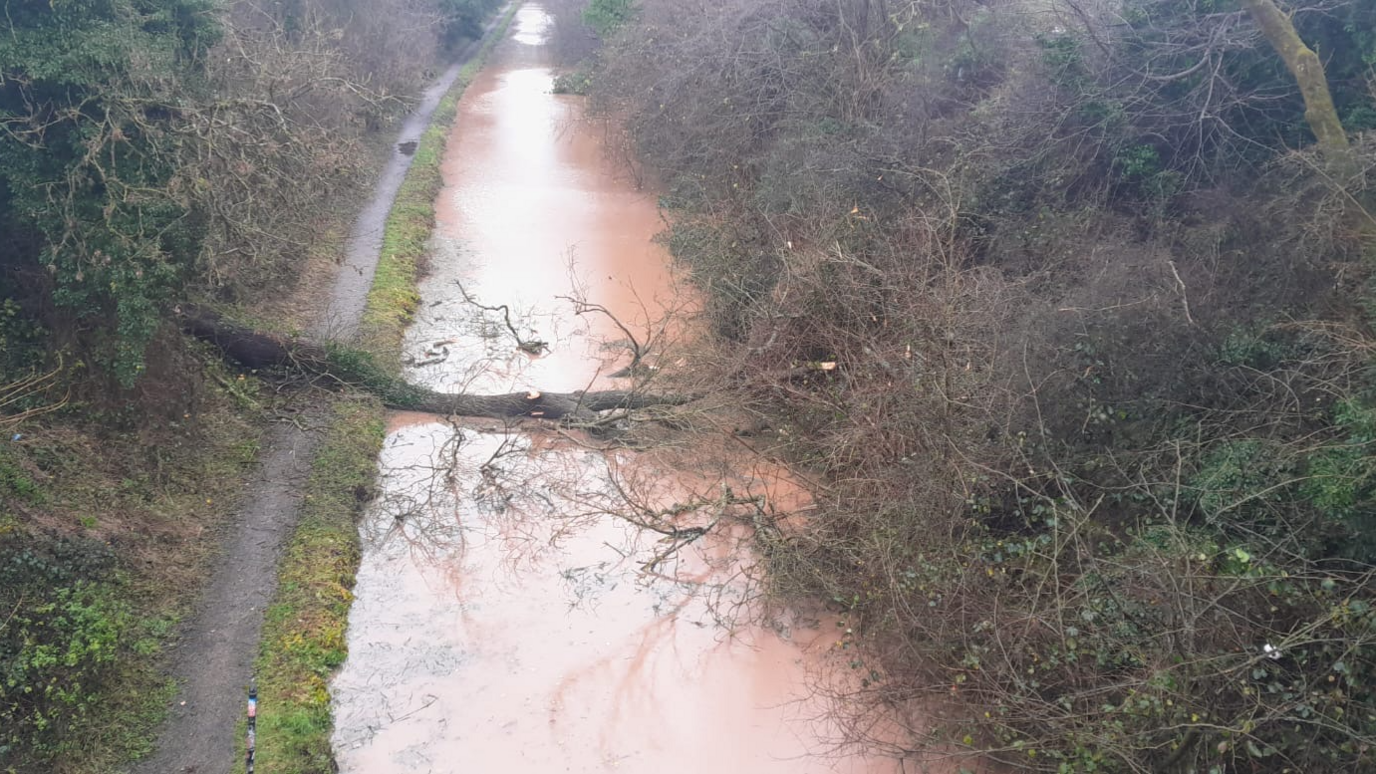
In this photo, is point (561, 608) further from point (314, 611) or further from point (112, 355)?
point (112, 355)

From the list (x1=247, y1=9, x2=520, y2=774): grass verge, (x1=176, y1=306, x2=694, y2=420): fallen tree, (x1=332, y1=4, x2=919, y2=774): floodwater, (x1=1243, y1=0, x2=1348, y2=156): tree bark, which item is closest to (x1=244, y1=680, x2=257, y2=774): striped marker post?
(x1=247, y1=9, x2=520, y2=774): grass verge

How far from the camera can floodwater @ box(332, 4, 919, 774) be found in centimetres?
853

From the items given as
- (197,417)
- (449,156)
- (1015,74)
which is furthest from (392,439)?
(449,156)

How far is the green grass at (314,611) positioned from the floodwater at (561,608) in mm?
210

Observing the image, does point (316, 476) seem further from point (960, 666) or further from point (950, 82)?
point (950, 82)

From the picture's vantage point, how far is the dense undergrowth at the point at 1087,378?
656 centimetres

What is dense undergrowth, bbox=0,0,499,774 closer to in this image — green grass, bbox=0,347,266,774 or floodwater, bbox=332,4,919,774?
green grass, bbox=0,347,266,774

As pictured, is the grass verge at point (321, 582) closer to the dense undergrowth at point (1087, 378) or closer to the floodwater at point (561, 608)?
the floodwater at point (561, 608)

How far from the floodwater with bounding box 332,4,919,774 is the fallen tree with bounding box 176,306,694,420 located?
11.9 inches

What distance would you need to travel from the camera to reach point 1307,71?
405 inches

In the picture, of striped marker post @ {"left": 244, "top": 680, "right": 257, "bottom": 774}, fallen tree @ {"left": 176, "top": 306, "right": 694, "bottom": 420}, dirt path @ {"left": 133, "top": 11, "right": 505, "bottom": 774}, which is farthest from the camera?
fallen tree @ {"left": 176, "top": 306, "right": 694, "bottom": 420}

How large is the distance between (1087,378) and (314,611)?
798cm

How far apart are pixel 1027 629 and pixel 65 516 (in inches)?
354

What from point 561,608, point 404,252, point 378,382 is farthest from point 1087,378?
point 404,252
